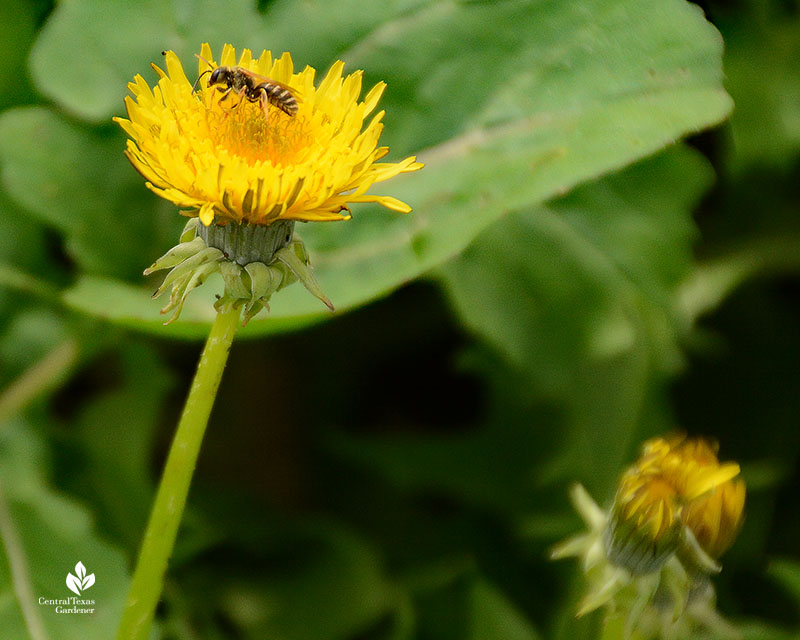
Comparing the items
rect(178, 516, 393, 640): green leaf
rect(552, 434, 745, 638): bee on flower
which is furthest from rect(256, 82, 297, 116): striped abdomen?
rect(178, 516, 393, 640): green leaf

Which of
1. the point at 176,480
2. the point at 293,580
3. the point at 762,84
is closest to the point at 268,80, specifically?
the point at 176,480

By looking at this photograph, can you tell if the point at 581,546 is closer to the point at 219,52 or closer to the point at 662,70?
the point at 662,70

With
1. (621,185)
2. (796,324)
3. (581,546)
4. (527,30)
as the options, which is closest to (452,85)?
(527,30)

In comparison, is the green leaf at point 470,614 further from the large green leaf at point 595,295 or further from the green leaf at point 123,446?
the green leaf at point 123,446

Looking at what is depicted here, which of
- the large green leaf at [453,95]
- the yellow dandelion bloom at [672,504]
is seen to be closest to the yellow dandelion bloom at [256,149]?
the large green leaf at [453,95]

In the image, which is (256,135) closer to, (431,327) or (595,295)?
(595,295)
